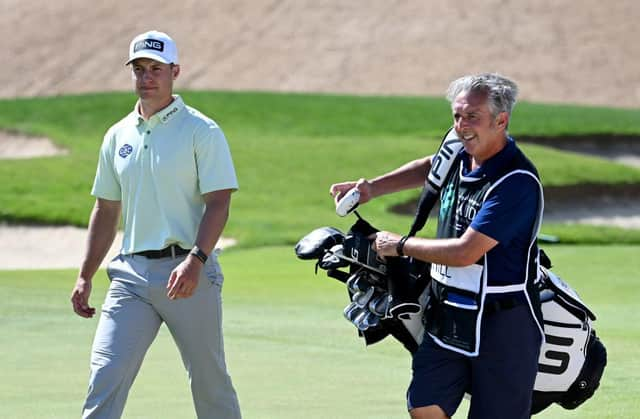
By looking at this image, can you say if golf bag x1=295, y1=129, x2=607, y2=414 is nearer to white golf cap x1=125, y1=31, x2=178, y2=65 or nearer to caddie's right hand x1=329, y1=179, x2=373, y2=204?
caddie's right hand x1=329, y1=179, x2=373, y2=204

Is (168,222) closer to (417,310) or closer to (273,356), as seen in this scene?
(417,310)

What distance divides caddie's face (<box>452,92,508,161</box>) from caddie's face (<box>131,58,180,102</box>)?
167 centimetres

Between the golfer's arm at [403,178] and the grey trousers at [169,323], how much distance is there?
3.01ft

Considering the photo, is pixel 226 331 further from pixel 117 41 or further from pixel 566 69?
pixel 117 41

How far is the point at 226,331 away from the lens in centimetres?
1132

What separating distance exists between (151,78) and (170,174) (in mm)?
480

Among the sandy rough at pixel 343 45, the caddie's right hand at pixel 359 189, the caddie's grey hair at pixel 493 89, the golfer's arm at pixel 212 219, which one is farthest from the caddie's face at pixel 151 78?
the sandy rough at pixel 343 45

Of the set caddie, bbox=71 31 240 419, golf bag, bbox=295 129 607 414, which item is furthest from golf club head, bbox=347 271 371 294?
caddie, bbox=71 31 240 419

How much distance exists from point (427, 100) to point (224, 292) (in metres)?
25.5

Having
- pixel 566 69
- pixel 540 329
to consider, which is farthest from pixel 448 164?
pixel 566 69

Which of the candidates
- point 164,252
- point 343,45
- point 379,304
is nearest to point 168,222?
point 164,252

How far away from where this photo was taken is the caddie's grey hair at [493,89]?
5.34 metres

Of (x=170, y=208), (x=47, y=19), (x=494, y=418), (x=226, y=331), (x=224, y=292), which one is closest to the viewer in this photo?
(x=494, y=418)

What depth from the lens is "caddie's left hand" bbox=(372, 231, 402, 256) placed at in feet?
18.1
